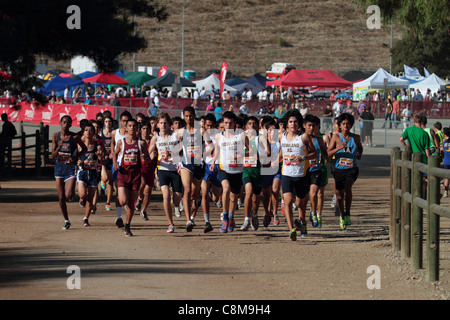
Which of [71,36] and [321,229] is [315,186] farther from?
[71,36]

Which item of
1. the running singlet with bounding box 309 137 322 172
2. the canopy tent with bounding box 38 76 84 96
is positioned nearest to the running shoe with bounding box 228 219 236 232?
the running singlet with bounding box 309 137 322 172

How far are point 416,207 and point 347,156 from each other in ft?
11.6

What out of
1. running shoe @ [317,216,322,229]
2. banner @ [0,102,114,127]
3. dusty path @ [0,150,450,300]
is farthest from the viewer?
A: banner @ [0,102,114,127]

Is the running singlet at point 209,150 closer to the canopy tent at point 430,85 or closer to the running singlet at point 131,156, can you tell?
the running singlet at point 131,156

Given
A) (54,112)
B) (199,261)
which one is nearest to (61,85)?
(54,112)

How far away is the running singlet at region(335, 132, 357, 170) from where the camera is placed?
13.3 metres

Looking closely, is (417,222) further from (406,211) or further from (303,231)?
(303,231)

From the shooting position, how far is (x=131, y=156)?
12586 mm

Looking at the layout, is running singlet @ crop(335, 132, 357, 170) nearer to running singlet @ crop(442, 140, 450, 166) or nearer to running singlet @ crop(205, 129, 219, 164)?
running singlet @ crop(205, 129, 219, 164)

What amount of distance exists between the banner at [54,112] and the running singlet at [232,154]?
64.1ft

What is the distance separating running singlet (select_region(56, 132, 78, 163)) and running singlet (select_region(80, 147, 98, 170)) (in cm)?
19

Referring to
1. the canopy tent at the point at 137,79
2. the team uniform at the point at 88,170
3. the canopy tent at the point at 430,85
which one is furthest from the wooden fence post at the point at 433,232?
the canopy tent at the point at 430,85

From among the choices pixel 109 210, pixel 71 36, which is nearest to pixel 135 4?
pixel 71 36
